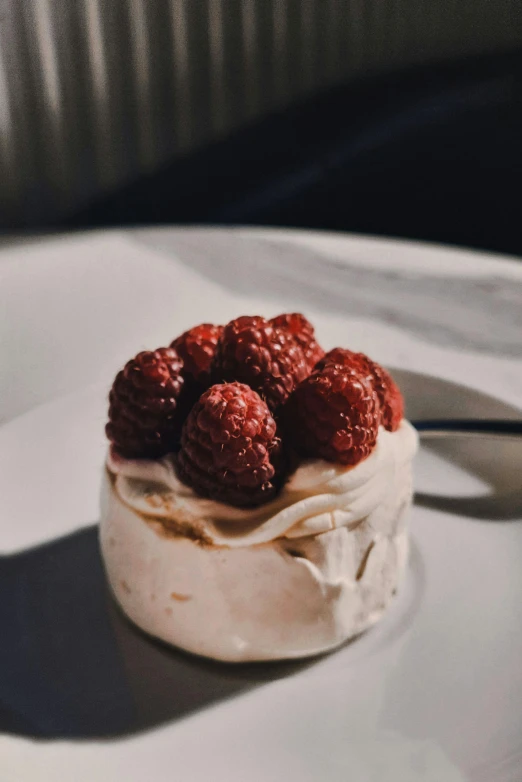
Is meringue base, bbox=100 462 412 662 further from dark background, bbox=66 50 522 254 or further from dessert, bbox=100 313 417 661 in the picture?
dark background, bbox=66 50 522 254

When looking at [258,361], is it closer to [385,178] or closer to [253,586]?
[253,586]

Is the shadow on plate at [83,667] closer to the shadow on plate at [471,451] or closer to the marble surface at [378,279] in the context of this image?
the shadow on plate at [471,451]

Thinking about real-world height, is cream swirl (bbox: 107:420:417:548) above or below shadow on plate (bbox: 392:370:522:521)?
above

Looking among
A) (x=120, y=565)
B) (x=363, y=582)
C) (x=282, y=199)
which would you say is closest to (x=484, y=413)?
(x=363, y=582)

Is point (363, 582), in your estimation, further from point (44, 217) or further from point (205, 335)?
point (44, 217)

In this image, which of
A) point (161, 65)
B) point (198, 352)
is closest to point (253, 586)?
point (198, 352)

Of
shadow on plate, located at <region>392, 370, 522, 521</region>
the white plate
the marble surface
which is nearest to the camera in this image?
the white plate

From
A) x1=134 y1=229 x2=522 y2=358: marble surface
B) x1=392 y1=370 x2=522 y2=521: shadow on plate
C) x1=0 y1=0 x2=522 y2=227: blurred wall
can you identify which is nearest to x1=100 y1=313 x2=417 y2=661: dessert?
x1=392 y1=370 x2=522 y2=521: shadow on plate
